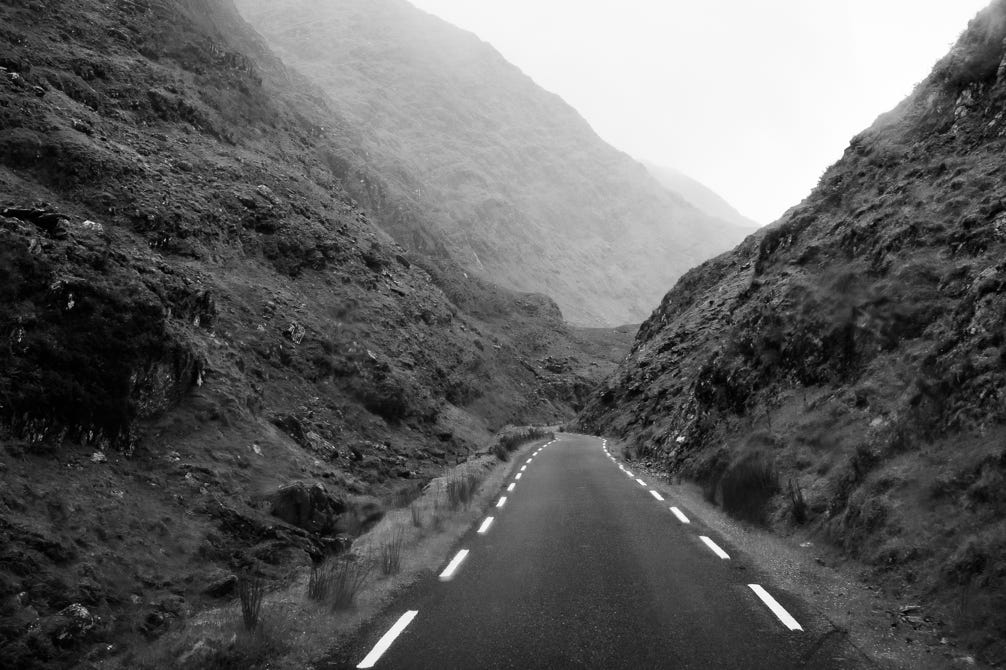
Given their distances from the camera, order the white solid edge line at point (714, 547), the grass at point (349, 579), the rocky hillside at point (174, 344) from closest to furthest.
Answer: the grass at point (349, 579)
the white solid edge line at point (714, 547)
the rocky hillside at point (174, 344)

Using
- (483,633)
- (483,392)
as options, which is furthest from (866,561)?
(483,392)

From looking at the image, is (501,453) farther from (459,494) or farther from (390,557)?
(390,557)

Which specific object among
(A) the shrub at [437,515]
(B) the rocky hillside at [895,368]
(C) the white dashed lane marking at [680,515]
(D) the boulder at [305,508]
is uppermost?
(B) the rocky hillside at [895,368]

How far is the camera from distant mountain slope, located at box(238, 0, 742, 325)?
386ft

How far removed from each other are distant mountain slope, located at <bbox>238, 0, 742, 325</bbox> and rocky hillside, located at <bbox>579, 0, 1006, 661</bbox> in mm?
70826

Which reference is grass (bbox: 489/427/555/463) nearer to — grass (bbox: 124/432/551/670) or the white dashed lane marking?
the white dashed lane marking

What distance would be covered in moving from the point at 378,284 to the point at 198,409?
61.0 feet

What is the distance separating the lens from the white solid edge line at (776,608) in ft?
19.6

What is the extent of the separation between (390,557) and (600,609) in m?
3.49

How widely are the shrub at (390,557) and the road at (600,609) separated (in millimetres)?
630

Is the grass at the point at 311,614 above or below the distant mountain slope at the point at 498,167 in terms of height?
below

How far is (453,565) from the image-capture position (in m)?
8.66

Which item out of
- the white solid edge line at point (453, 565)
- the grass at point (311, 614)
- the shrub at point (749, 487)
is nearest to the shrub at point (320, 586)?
the grass at point (311, 614)

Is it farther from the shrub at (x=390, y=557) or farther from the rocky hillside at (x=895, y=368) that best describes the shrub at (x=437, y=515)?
the rocky hillside at (x=895, y=368)
